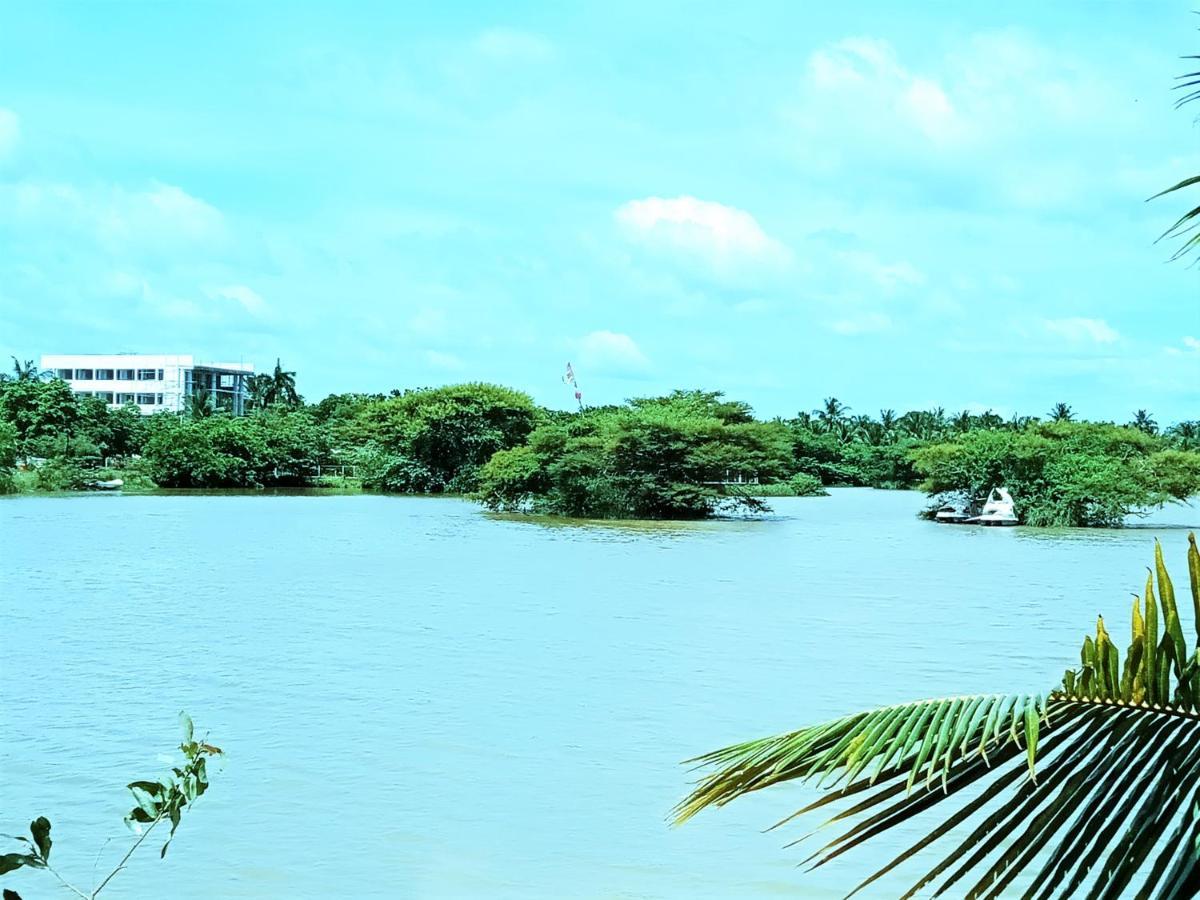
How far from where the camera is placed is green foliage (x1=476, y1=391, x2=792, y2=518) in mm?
30750

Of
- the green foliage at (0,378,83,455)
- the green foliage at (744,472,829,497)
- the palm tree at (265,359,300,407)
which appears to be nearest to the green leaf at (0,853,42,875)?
the green foliage at (744,472,829,497)

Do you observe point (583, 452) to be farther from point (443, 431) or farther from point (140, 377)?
point (140, 377)

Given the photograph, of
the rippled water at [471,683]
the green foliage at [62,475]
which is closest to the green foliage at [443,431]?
the green foliage at [62,475]

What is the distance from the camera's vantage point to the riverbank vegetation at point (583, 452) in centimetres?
3039

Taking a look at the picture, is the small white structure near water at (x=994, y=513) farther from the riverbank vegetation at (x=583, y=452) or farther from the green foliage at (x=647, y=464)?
the green foliage at (x=647, y=464)

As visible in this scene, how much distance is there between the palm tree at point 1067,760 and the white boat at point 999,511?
29920mm

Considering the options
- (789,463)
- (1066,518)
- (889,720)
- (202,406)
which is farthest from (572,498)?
(889,720)

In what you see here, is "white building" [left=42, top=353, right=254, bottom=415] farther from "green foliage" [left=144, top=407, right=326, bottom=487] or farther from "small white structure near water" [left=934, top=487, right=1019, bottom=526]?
"small white structure near water" [left=934, top=487, right=1019, bottom=526]

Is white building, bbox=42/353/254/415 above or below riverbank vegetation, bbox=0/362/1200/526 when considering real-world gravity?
above

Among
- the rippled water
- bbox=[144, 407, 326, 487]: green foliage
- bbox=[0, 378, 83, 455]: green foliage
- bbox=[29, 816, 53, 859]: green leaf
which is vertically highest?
bbox=[0, 378, 83, 455]: green foliage

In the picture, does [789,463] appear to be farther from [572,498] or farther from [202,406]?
[202,406]

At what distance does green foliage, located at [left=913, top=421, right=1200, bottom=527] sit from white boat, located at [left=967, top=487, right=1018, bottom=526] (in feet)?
0.95

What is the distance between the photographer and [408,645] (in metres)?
12.3

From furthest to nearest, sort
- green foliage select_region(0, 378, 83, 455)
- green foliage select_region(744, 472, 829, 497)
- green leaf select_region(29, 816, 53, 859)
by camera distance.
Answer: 1. green foliage select_region(744, 472, 829, 497)
2. green foliage select_region(0, 378, 83, 455)
3. green leaf select_region(29, 816, 53, 859)
